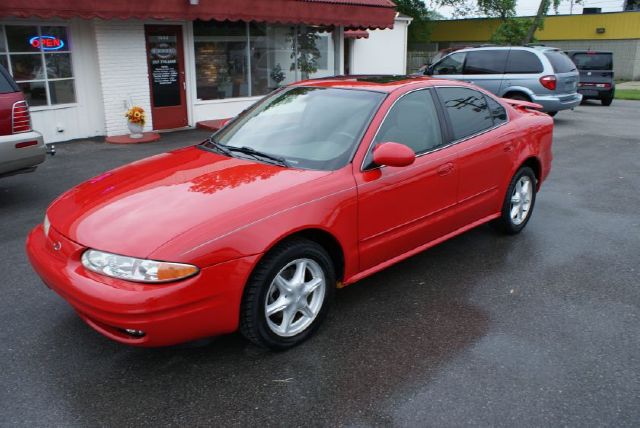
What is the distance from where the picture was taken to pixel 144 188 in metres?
3.66

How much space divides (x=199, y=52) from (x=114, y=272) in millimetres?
10880

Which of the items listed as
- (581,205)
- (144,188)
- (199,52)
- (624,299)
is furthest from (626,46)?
(144,188)

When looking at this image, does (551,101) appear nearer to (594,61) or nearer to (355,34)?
(355,34)

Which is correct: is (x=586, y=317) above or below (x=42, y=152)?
below

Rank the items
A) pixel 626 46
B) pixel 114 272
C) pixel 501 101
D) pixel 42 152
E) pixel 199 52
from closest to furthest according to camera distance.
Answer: pixel 114 272 → pixel 501 101 → pixel 42 152 → pixel 199 52 → pixel 626 46

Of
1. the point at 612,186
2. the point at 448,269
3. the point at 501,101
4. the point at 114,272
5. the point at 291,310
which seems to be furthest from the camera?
the point at 612,186

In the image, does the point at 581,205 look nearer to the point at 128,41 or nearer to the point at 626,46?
the point at 128,41

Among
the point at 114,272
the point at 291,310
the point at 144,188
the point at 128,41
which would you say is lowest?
the point at 291,310

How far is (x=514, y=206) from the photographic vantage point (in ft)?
18.2

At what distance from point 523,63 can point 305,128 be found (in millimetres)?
10679

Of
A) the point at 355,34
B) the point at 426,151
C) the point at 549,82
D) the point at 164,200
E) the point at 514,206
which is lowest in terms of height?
the point at 514,206

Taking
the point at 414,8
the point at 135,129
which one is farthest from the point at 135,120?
the point at 414,8

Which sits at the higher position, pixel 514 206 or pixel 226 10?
pixel 226 10

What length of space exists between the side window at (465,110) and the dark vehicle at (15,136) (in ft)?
14.8
